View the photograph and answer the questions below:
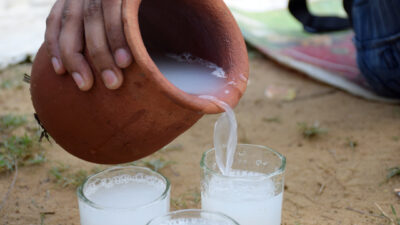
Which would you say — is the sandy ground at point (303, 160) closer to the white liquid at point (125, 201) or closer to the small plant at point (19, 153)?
the small plant at point (19, 153)

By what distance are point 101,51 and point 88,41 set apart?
2.2 inches

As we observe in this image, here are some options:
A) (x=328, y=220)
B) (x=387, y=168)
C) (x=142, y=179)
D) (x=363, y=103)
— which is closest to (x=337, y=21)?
(x=363, y=103)

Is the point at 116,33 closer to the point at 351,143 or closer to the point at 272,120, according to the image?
the point at 351,143

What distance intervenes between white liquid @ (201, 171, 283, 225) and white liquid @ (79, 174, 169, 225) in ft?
0.61

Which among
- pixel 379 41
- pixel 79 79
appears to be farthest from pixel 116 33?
pixel 379 41

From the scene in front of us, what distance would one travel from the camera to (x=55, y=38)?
1.49m

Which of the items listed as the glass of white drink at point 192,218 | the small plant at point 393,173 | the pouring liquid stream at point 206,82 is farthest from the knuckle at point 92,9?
the small plant at point 393,173

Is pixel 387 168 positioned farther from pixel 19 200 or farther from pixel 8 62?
pixel 8 62

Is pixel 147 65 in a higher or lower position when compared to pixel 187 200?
higher

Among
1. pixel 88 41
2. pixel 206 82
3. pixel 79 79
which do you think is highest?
pixel 88 41

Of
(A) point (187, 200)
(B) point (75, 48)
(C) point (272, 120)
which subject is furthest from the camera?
(C) point (272, 120)

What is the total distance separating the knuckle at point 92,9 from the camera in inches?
55.4

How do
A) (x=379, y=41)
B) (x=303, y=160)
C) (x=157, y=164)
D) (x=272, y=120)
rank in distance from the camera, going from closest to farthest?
(x=157, y=164), (x=303, y=160), (x=379, y=41), (x=272, y=120)

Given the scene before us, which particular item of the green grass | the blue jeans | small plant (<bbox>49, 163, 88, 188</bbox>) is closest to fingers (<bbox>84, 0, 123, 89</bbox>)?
small plant (<bbox>49, 163, 88, 188</bbox>)
